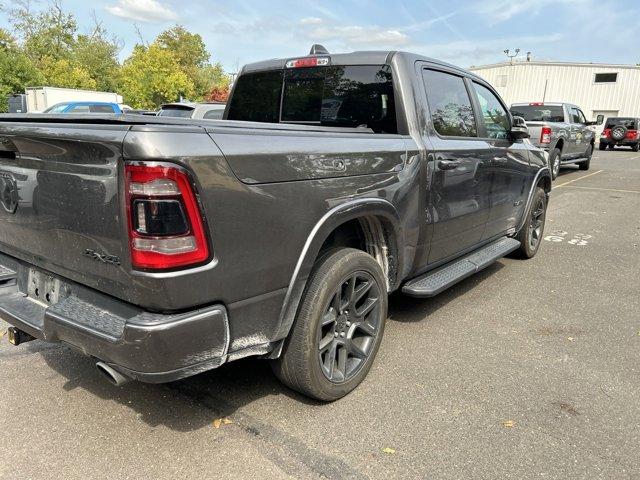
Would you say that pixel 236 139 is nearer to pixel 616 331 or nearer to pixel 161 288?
pixel 161 288

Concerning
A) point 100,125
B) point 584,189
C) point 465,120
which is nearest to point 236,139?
point 100,125

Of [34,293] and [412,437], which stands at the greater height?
[34,293]

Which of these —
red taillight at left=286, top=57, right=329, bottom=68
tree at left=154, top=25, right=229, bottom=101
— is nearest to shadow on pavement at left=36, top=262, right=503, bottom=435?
red taillight at left=286, top=57, right=329, bottom=68

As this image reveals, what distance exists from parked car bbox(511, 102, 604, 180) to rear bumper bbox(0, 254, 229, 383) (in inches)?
428

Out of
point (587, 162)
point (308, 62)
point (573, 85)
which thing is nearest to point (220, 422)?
point (308, 62)

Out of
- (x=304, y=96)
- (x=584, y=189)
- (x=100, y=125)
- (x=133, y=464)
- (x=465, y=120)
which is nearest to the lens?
(x=100, y=125)

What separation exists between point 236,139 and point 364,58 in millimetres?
1733

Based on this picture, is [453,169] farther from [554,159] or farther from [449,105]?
[554,159]

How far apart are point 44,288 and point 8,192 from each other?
52cm

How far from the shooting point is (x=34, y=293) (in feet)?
8.68

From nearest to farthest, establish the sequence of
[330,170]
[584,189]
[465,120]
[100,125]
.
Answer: [100,125] → [330,170] → [465,120] → [584,189]

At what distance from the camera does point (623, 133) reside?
26.3 m

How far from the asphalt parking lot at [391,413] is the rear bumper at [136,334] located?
581 mm

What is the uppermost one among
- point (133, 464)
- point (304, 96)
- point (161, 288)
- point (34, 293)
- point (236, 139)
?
point (304, 96)
